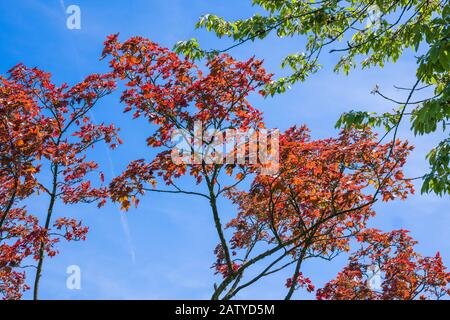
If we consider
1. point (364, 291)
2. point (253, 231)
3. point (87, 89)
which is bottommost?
point (364, 291)

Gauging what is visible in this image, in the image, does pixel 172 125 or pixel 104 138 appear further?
pixel 104 138

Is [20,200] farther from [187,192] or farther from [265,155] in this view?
[265,155]

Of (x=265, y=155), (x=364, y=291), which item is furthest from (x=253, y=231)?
(x=265, y=155)

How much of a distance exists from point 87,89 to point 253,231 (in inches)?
211

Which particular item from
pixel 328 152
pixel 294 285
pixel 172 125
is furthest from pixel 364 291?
pixel 172 125

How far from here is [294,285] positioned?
10906 millimetres
